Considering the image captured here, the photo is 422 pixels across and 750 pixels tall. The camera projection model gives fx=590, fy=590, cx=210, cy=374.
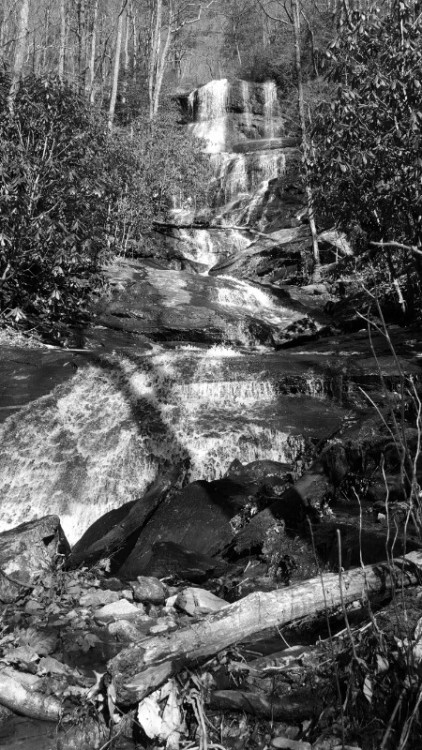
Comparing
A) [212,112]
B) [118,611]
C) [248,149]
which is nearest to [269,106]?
[212,112]

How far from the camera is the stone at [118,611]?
454cm

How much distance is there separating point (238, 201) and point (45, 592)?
2346 centimetres

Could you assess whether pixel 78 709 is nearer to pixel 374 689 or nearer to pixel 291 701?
pixel 291 701

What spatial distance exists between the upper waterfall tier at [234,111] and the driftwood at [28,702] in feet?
114

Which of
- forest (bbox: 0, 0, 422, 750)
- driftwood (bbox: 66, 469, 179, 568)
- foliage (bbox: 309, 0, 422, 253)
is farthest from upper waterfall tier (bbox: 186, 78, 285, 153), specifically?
driftwood (bbox: 66, 469, 179, 568)

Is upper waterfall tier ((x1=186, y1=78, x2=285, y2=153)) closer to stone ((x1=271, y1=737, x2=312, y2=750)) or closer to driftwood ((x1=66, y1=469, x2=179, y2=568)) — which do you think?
driftwood ((x1=66, y1=469, x2=179, y2=568))

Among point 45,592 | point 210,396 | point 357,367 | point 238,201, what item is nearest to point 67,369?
point 210,396

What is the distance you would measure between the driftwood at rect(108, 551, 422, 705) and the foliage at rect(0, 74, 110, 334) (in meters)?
9.47

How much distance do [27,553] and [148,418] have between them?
11.7ft

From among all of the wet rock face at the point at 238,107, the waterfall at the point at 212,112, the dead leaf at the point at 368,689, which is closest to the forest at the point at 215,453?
the dead leaf at the point at 368,689

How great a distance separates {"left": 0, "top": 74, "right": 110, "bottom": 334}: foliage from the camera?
36.2 ft

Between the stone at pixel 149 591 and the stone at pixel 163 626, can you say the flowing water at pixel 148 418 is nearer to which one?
the stone at pixel 149 591

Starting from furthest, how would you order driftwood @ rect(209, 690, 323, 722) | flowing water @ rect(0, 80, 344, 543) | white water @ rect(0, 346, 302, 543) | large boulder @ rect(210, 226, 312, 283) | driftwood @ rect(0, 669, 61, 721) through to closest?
large boulder @ rect(210, 226, 312, 283), flowing water @ rect(0, 80, 344, 543), white water @ rect(0, 346, 302, 543), driftwood @ rect(0, 669, 61, 721), driftwood @ rect(209, 690, 323, 722)

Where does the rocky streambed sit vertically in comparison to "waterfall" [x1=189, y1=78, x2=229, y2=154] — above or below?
below
